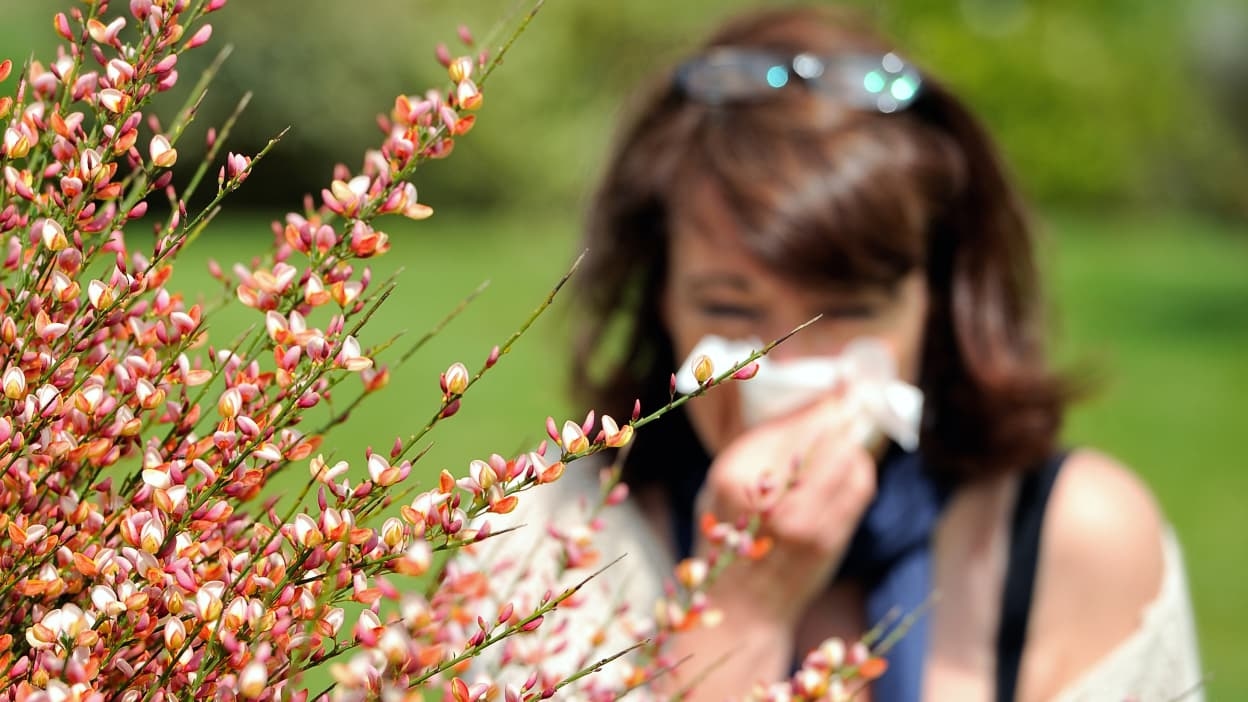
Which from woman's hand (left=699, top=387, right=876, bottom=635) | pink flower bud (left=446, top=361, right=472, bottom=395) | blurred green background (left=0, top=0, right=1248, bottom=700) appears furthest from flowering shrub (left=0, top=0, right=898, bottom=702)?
blurred green background (left=0, top=0, right=1248, bottom=700)

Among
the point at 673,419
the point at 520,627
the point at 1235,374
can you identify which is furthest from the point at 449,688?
the point at 1235,374

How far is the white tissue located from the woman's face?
0.02 meters

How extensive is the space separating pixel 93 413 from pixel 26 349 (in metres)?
0.06

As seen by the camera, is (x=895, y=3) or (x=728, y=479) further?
(x=895, y=3)

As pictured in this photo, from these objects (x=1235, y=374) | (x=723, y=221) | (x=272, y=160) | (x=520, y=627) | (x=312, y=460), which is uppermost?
(x=312, y=460)

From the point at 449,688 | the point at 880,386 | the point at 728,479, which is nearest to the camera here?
the point at 449,688

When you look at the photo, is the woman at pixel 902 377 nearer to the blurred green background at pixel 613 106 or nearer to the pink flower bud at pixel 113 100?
the pink flower bud at pixel 113 100

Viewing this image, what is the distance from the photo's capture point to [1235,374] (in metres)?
9.33

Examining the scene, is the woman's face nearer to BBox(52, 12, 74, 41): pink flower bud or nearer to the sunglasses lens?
the sunglasses lens

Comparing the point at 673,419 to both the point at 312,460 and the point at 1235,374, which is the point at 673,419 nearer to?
the point at 312,460

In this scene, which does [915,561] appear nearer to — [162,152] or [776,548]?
[776,548]

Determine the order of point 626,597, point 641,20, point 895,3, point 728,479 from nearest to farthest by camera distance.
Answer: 1. point 728,479
2. point 626,597
3. point 895,3
4. point 641,20

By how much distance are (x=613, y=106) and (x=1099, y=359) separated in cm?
881

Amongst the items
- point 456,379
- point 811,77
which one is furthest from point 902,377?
point 456,379
